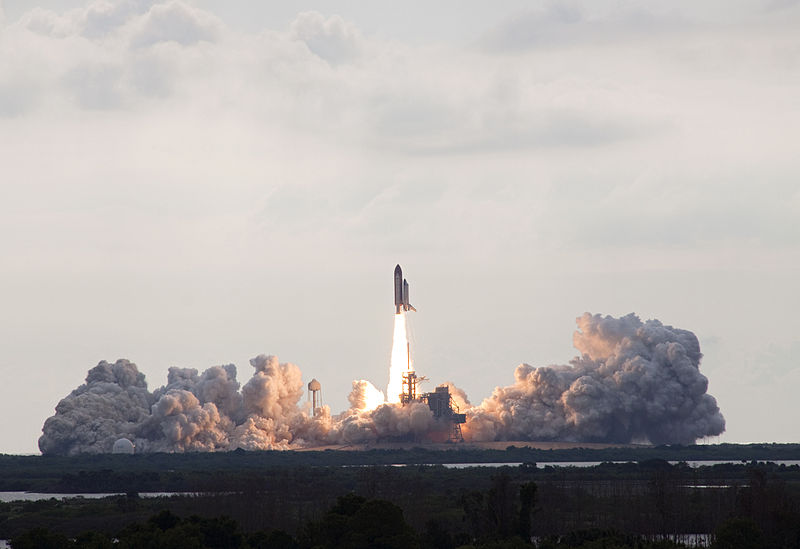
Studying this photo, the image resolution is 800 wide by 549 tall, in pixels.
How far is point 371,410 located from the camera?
585ft

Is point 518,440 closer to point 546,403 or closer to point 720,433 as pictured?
point 546,403

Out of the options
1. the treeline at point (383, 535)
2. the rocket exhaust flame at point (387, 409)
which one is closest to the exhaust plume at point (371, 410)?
the rocket exhaust flame at point (387, 409)

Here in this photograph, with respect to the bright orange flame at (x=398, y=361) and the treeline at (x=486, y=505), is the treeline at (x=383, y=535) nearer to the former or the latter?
the treeline at (x=486, y=505)

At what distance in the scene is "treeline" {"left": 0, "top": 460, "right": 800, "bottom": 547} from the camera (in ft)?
292

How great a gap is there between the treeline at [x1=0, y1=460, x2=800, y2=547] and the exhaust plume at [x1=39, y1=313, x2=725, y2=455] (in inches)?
1156

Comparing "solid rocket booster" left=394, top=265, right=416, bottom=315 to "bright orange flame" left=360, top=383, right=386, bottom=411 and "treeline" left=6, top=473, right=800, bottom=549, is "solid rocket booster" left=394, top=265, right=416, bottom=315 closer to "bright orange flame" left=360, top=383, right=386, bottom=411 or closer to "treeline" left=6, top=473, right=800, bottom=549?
"bright orange flame" left=360, top=383, right=386, bottom=411

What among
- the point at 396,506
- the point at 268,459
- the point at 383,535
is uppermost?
the point at 268,459

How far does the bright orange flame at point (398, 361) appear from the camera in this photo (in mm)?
172125

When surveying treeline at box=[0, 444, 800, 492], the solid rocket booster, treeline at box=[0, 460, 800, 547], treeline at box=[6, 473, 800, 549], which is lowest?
treeline at box=[6, 473, 800, 549]

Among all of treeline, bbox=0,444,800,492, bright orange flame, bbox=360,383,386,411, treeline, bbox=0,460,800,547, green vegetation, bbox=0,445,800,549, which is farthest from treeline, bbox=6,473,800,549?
bright orange flame, bbox=360,383,386,411

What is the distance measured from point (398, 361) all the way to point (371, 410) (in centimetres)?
608

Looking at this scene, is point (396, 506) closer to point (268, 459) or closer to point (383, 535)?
point (383, 535)

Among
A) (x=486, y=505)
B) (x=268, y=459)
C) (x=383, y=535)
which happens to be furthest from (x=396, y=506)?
(x=268, y=459)

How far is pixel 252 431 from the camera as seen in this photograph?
16988cm
